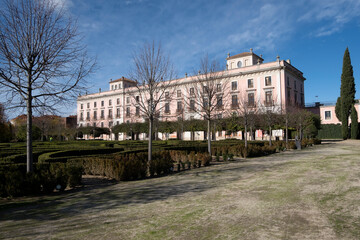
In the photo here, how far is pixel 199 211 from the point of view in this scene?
467 cm

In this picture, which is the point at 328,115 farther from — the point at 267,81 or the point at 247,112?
the point at 247,112

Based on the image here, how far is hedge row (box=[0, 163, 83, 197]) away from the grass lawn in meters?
0.32

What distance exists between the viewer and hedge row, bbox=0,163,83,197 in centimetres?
636

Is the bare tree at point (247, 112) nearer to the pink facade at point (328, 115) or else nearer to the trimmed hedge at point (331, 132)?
the trimmed hedge at point (331, 132)

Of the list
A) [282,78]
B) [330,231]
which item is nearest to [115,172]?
[330,231]

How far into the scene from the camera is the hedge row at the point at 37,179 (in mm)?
6362

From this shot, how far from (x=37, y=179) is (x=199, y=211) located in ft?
15.8

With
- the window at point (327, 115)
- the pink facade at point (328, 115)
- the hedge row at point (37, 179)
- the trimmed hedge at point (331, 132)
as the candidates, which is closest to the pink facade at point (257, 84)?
the pink facade at point (328, 115)

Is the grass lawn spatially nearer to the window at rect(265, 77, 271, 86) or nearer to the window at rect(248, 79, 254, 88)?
the window at rect(265, 77, 271, 86)

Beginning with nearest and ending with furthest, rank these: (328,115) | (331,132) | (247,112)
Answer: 1. (247,112)
2. (331,132)
3. (328,115)

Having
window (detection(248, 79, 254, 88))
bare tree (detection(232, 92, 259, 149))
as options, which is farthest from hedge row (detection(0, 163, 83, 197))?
window (detection(248, 79, 254, 88))

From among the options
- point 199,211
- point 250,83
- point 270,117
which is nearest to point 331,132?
point 250,83

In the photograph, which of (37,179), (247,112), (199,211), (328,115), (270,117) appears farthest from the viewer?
(328,115)

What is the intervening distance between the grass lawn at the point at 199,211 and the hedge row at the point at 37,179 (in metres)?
0.32
